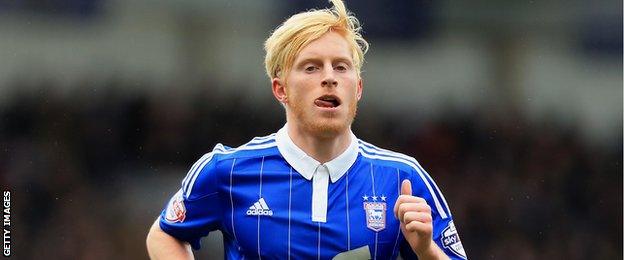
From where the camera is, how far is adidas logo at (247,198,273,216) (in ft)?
10.8

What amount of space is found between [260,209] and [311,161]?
8.8 inches

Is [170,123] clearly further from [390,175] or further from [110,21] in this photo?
[390,175]

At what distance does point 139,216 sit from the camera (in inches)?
254

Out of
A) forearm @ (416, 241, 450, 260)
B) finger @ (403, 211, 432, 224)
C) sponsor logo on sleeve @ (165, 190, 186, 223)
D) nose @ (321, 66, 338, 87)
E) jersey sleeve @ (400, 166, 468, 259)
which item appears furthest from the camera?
sponsor logo on sleeve @ (165, 190, 186, 223)

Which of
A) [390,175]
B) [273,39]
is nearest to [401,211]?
[390,175]

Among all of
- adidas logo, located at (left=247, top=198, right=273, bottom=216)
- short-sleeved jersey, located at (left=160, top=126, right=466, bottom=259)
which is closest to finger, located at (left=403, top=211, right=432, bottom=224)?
short-sleeved jersey, located at (left=160, top=126, right=466, bottom=259)

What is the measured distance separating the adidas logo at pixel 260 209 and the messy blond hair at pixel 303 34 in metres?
0.42

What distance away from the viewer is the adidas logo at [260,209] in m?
3.31

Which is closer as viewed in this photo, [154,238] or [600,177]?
[154,238]

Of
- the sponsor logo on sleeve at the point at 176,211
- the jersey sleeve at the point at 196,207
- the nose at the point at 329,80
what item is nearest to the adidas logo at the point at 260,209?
the jersey sleeve at the point at 196,207

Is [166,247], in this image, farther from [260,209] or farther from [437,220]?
[437,220]

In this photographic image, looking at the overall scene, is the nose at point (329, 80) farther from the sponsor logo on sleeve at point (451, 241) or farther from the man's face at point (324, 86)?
the sponsor logo on sleeve at point (451, 241)

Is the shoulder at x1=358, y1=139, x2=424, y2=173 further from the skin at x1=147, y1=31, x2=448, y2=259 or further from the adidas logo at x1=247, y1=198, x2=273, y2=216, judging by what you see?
the adidas logo at x1=247, y1=198, x2=273, y2=216

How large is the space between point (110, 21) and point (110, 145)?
0.80 meters
